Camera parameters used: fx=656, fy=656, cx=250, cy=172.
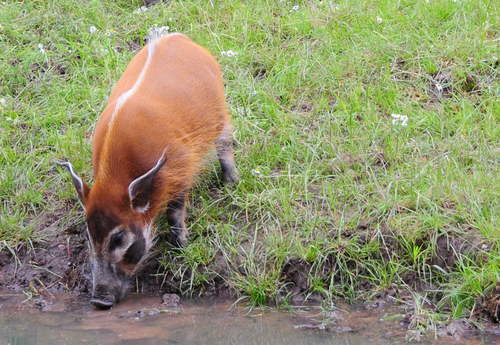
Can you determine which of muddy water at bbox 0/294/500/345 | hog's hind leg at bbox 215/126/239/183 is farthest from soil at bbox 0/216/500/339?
hog's hind leg at bbox 215/126/239/183

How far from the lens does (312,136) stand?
19.6 ft

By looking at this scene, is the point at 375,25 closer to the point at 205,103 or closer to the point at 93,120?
the point at 205,103

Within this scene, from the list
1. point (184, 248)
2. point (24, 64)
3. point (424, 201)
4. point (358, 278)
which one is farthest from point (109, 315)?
point (24, 64)

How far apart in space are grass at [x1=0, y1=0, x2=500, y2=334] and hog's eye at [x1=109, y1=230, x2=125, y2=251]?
22.9 inches

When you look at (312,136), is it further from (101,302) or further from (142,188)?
(101,302)

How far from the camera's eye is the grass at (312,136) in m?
4.72

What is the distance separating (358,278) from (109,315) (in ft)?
5.89

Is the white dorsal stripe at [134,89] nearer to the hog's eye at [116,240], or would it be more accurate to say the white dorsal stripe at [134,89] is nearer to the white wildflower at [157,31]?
the white wildflower at [157,31]

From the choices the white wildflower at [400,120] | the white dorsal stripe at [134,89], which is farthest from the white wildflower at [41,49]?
the white wildflower at [400,120]

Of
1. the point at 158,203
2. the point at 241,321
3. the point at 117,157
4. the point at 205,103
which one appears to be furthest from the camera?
the point at 205,103

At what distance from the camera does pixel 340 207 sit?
17.0 feet

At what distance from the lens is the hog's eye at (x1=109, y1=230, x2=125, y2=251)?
4625mm

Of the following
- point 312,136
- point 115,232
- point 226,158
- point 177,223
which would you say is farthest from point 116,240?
point 312,136

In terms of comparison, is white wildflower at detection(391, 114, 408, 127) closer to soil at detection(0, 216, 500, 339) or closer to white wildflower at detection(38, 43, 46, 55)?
soil at detection(0, 216, 500, 339)
